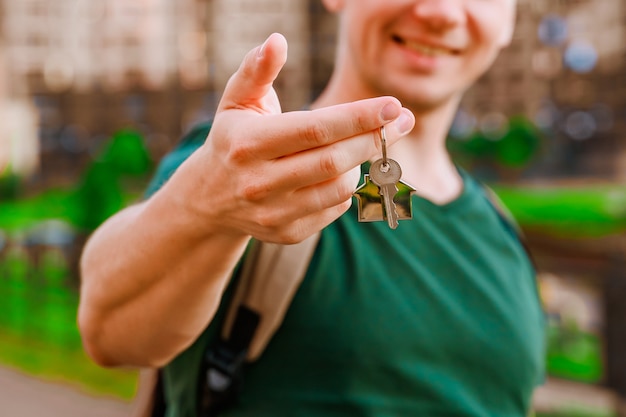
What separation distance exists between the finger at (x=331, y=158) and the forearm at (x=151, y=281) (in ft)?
0.70

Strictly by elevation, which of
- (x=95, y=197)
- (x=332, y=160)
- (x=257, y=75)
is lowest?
(x=95, y=197)

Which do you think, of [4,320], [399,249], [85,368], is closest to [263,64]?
[399,249]

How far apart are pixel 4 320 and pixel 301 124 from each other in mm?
13198

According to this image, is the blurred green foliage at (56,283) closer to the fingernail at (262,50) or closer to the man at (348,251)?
the man at (348,251)

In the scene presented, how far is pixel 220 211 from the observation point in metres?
1.11

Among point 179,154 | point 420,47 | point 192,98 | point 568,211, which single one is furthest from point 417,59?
point 192,98

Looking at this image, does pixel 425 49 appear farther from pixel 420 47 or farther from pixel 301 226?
pixel 301 226

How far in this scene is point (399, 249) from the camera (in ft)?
5.41

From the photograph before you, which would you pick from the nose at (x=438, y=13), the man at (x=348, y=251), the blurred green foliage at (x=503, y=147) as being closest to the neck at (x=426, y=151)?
the man at (x=348, y=251)

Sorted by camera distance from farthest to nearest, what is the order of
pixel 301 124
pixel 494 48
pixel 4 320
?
pixel 4 320, pixel 494 48, pixel 301 124

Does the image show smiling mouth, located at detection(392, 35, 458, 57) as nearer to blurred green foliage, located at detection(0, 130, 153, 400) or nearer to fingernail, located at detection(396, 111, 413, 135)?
fingernail, located at detection(396, 111, 413, 135)

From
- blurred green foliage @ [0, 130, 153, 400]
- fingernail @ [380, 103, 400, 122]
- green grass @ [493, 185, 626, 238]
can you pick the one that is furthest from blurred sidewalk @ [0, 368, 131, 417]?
fingernail @ [380, 103, 400, 122]

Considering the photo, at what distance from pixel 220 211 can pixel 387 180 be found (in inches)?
10.3

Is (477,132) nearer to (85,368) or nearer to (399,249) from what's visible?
(85,368)
